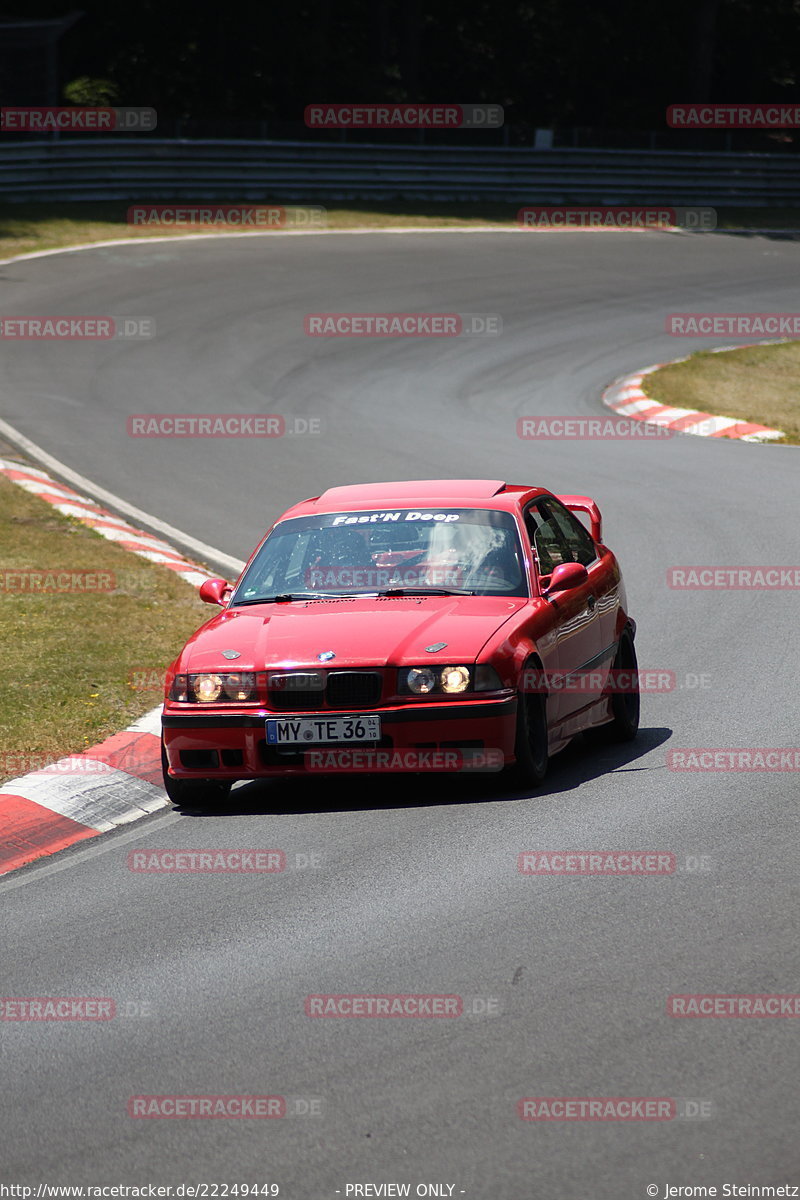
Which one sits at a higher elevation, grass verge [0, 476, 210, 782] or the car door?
the car door

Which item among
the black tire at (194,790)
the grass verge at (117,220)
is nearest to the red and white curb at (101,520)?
the black tire at (194,790)

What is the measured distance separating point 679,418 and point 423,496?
13.0 m

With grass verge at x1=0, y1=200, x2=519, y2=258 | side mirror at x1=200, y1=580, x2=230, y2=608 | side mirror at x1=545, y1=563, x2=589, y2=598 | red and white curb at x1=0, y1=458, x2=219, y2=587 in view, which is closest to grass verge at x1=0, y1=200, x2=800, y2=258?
grass verge at x1=0, y1=200, x2=519, y2=258

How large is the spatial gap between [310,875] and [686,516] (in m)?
9.86

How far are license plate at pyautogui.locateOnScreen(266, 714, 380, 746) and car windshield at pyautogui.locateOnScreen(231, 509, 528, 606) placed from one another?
1102mm

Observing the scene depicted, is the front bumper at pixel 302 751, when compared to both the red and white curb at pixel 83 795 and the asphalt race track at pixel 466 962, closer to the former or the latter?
the asphalt race track at pixel 466 962

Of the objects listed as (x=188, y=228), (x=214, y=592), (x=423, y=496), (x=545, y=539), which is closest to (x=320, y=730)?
(x=214, y=592)

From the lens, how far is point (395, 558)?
9117 mm

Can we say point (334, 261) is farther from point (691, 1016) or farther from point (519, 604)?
point (691, 1016)

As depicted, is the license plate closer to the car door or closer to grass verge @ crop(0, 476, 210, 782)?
the car door

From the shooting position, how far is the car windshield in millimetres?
8977

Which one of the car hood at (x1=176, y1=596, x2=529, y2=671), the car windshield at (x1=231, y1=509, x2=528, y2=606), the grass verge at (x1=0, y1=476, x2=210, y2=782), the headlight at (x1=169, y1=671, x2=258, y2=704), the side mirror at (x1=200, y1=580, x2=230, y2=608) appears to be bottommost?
the grass verge at (x1=0, y1=476, x2=210, y2=782)

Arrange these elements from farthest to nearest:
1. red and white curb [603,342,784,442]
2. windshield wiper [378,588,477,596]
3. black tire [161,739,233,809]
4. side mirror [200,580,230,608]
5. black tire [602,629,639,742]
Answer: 1. red and white curb [603,342,784,442]
2. black tire [602,629,639,742]
3. side mirror [200,580,230,608]
4. windshield wiper [378,588,477,596]
5. black tire [161,739,233,809]

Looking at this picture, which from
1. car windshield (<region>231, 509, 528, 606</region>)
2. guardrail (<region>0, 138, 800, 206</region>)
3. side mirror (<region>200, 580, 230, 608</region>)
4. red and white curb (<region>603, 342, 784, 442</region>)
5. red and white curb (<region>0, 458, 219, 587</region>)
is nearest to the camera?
car windshield (<region>231, 509, 528, 606</region>)
